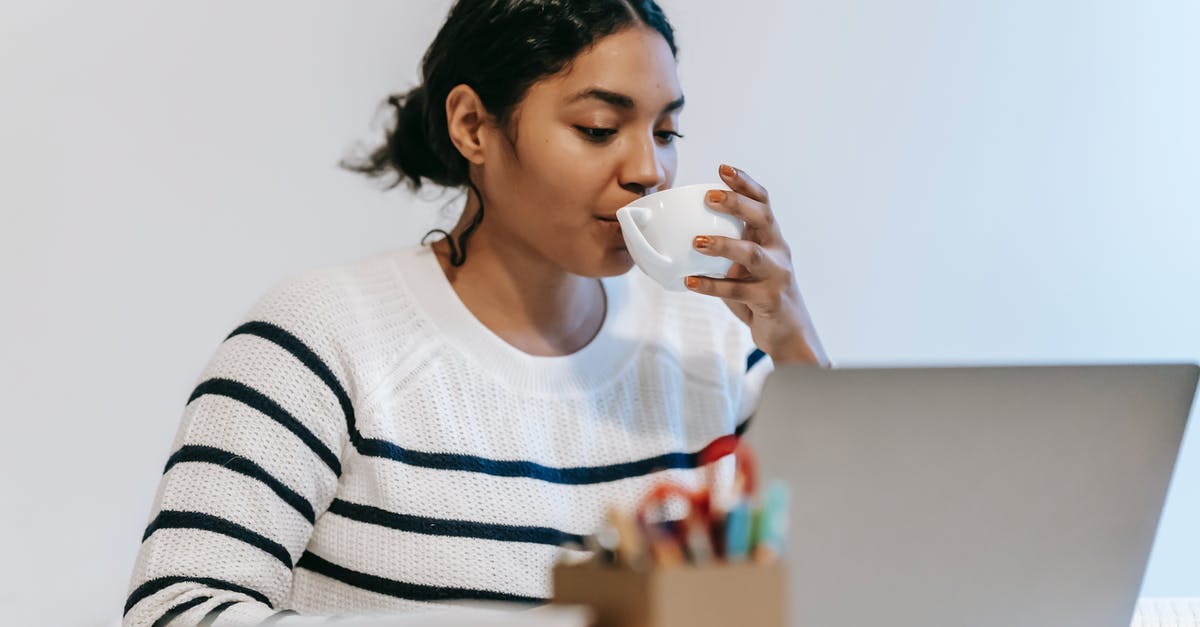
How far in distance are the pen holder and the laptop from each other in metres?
0.13

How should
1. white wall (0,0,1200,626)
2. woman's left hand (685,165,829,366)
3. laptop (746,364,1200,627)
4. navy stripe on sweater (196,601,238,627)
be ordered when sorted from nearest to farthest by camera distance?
laptop (746,364,1200,627), navy stripe on sweater (196,601,238,627), woman's left hand (685,165,829,366), white wall (0,0,1200,626)

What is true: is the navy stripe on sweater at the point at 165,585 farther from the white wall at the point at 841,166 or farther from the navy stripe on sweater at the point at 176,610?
the white wall at the point at 841,166

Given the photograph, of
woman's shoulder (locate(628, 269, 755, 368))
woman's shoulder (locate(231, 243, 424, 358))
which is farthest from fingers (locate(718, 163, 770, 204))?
woman's shoulder (locate(231, 243, 424, 358))

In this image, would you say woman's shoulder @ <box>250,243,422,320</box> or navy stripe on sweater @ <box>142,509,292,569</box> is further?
woman's shoulder @ <box>250,243,422,320</box>

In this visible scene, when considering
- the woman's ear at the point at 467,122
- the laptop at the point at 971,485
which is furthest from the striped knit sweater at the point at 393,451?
the laptop at the point at 971,485

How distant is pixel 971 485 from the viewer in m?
0.74

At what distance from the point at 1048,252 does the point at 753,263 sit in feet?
3.52

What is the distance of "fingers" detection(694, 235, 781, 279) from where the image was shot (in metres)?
1.14

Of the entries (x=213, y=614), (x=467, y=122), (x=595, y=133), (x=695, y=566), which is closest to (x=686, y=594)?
(x=695, y=566)

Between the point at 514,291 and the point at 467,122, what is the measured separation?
7.4 inches

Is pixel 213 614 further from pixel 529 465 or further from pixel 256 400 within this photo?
pixel 529 465

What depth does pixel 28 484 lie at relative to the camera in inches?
61.9

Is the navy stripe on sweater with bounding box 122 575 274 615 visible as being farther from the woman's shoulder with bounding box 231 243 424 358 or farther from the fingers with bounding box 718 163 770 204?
the fingers with bounding box 718 163 770 204

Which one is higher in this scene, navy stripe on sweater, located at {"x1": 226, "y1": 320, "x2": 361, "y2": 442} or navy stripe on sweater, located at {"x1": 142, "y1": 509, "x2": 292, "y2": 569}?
navy stripe on sweater, located at {"x1": 226, "y1": 320, "x2": 361, "y2": 442}
